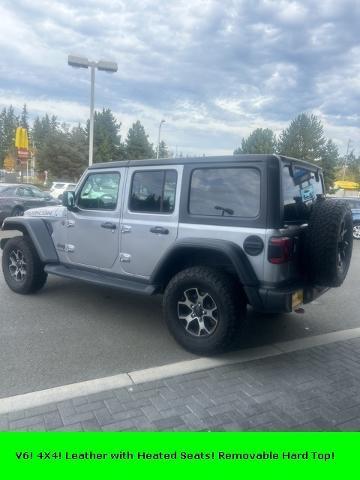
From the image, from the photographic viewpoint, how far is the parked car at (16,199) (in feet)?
42.6

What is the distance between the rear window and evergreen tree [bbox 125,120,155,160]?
2036 inches

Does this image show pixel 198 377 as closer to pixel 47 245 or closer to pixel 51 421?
pixel 51 421

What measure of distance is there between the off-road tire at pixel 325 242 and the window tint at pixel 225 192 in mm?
598

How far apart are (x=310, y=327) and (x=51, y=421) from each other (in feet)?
10.8

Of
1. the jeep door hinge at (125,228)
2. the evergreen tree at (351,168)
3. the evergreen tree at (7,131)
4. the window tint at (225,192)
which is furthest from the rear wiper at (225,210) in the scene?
the evergreen tree at (7,131)

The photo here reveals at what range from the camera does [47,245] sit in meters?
5.16

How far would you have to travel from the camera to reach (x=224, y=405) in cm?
293

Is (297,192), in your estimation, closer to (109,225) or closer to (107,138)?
(109,225)

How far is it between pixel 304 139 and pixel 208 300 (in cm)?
5025

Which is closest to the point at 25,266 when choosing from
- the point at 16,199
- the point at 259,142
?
the point at 16,199

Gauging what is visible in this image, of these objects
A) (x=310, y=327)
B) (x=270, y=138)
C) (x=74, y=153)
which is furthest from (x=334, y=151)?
(x=310, y=327)

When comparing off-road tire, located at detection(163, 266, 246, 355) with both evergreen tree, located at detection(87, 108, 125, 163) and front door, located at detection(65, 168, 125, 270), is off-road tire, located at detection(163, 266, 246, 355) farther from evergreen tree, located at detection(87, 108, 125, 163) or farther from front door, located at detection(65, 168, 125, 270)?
evergreen tree, located at detection(87, 108, 125, 163)

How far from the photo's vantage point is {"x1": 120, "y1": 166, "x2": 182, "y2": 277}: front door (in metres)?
4.02

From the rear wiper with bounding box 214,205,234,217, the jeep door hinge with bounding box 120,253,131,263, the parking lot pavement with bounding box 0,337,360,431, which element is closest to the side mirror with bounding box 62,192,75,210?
the jeep door hinge with bounding box 120,253,131,263
